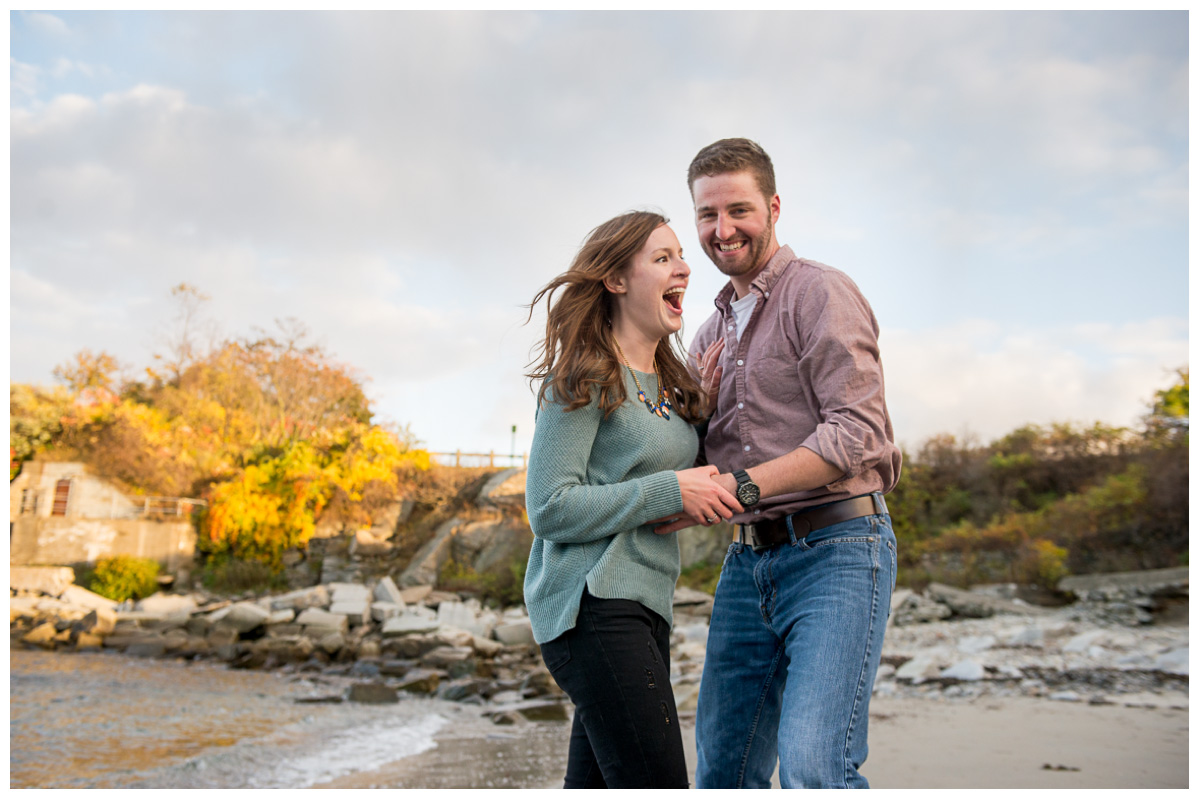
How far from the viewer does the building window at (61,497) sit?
20.8 m

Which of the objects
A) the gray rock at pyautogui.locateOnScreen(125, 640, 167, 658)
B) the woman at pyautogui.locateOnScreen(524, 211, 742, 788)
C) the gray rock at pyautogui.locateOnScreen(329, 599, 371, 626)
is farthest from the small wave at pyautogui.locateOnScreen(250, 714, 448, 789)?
the gray rock at pyautogui.locateOnScreen(125, 640, 167, 658)

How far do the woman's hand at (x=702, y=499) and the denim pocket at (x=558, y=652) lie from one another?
0.39 metres

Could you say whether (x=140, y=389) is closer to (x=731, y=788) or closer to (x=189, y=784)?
(x=189, y=784)

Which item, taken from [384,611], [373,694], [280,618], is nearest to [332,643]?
[384,611]

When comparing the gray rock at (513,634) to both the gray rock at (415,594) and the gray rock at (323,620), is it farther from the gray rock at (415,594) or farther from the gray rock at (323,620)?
the gray rock at (415,594)

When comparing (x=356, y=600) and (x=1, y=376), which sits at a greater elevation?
(x=1, y=376)

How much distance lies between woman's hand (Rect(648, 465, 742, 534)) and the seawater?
507 cm

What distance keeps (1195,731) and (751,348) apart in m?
4.16

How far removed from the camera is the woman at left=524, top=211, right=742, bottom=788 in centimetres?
198

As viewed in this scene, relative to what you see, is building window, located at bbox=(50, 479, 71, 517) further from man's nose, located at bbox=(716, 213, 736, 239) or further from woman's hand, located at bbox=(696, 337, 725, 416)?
man's nose, located at bbox=(716, 213, 736, 239)

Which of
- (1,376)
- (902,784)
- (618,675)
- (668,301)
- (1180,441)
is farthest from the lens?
(1180,441)

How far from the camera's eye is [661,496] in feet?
6.81

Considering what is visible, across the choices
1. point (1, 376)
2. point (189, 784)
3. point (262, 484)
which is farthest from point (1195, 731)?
point (262, 484)

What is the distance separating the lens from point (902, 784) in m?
4.57
